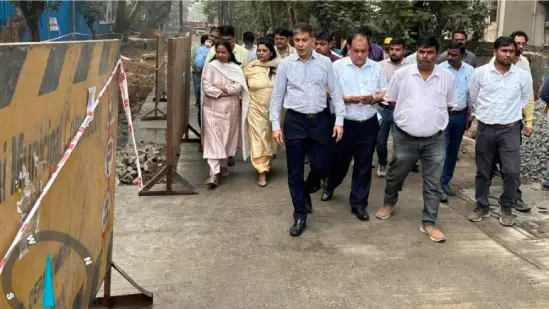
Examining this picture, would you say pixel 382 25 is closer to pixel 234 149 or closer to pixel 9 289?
pixel 234 149

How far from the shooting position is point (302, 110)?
16.0 ft

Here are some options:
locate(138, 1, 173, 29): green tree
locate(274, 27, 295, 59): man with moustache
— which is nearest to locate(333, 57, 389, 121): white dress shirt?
locate(274, 27, 295, 59): man with moustache

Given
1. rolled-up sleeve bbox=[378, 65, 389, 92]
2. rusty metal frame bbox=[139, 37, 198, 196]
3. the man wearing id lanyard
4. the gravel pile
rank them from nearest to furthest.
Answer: the man wearing id lanyard, rolled-up sleeve bbox=[378, 65, 389, 92], rusty metal frame bbox=[139, 37, 198, 196], the gravel pile

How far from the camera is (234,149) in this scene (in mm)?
6777

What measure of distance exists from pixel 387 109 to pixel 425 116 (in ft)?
6.45

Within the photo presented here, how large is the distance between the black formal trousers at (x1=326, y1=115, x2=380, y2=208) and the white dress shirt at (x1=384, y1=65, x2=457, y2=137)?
482mm

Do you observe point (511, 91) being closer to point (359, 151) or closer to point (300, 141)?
point (359, 151)

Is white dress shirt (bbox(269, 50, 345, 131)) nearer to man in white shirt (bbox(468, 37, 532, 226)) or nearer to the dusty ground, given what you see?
the dusty ground

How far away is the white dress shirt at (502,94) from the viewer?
5000 mm

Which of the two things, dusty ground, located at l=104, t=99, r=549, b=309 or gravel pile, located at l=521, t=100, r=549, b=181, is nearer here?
dusty ground, located at l=104, t=99, r=549, b=309

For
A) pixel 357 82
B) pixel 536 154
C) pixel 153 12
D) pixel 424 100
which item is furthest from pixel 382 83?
pixel 153 12

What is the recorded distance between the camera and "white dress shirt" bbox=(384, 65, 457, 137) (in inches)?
187

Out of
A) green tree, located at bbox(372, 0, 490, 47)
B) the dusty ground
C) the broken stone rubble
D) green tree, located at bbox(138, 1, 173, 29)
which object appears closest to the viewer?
the dusty ground

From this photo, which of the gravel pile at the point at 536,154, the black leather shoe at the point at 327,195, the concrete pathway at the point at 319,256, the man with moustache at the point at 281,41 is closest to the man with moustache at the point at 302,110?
the concrete pathway at the point at 319,256
